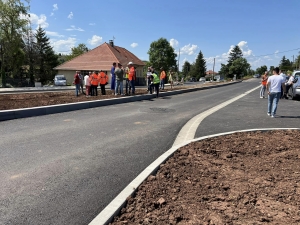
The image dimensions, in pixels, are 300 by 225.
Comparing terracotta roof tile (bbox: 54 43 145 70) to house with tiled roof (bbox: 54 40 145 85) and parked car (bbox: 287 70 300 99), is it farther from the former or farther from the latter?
parked car (bbox: 287 70 300 99)

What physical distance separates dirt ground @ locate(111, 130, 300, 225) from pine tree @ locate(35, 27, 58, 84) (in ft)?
181

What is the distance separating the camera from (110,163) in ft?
14.3

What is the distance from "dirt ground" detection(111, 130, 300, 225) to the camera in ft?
8.66

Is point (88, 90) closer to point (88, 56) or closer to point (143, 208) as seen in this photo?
point (143, 208)

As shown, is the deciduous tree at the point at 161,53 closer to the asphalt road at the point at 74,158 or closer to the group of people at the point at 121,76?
the group of people at the point at 121,76

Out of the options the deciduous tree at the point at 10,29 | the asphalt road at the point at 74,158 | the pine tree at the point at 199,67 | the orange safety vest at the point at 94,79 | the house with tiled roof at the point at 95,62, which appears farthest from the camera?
the pine tree at the point at 199,67

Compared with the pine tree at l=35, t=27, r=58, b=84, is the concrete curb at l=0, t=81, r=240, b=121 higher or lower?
lower

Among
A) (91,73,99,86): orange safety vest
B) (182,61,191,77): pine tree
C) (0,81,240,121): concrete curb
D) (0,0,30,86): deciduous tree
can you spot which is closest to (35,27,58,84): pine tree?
(0,0,30,86): deciduous tree

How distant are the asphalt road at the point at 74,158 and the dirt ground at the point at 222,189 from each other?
544mm

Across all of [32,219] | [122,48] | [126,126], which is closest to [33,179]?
[32,219]

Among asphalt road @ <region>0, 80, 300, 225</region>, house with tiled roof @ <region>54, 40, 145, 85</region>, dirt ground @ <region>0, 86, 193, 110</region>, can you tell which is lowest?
asphalt road @ <region>0, 80, 300, 225</region>

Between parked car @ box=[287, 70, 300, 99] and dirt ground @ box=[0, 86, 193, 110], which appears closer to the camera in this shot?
dirt ground @ box=[0, 86, 193, 110]

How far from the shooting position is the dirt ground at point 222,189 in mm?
2641

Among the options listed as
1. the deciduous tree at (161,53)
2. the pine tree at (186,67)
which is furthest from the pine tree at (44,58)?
the pine tree at (186,67)
